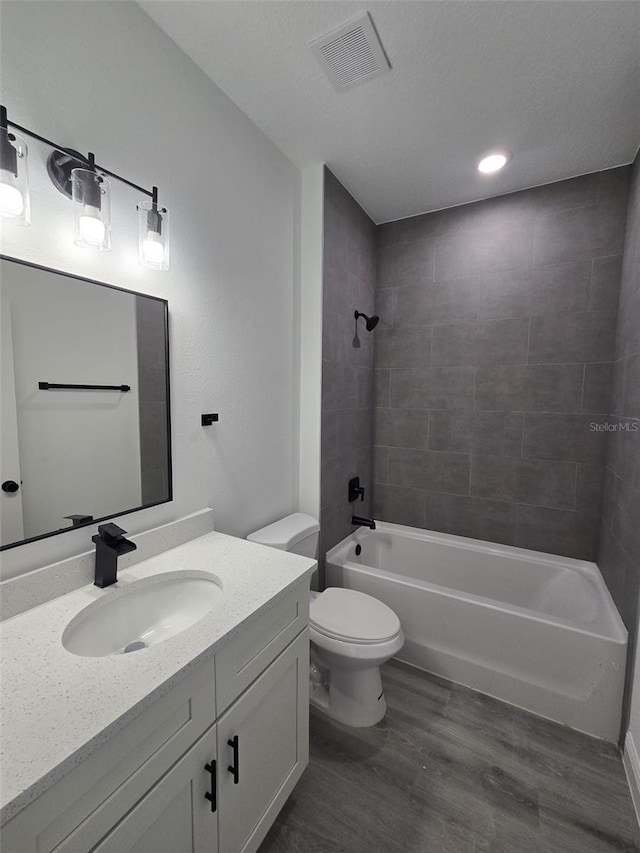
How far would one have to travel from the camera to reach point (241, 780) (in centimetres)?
101

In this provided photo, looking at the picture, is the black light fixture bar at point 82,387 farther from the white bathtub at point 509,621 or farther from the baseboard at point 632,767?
the baseboard at point 632,767

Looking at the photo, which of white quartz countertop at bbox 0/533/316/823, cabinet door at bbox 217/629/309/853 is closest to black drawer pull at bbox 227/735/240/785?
cabinet door at bbox 217/629/309/853

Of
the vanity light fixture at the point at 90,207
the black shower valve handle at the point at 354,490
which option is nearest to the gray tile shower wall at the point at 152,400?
the vanity light fixture at the point at 90,207

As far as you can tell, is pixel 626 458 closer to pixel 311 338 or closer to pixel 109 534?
pixel 311 338

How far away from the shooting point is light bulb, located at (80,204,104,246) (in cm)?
102

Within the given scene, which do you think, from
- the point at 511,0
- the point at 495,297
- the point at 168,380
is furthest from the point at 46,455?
the point at 495,297

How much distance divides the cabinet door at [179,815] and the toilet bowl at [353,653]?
716mm

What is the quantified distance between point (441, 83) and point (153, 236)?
133cm

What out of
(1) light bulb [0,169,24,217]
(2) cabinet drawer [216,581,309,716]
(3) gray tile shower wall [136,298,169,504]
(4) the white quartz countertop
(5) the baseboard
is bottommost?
(5) the baseboard

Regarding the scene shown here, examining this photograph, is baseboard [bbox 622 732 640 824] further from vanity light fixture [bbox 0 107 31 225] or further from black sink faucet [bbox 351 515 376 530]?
vanity light fixture [bbox 0 107 31 225]

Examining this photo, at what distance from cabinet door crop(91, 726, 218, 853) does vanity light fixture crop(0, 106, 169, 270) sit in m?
1.33

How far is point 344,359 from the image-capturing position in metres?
2.35

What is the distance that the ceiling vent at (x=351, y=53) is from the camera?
1.27 metres

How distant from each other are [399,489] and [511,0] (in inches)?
96.0
